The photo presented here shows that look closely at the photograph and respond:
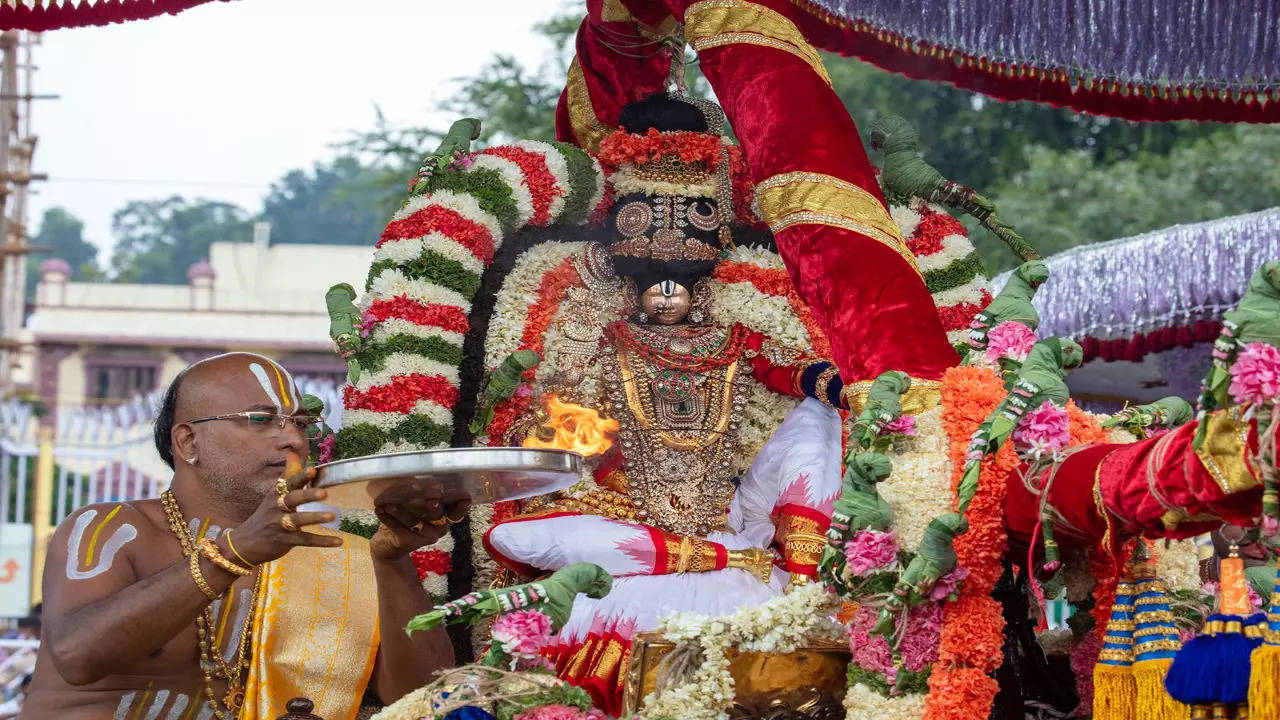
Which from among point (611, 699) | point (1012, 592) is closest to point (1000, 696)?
point (1012, 592)

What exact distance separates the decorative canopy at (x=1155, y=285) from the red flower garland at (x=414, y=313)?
3.65 meters

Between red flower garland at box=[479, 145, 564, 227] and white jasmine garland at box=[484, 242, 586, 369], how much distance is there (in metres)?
0.16

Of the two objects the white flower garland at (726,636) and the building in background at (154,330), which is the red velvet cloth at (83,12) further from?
the building in background at (154,330)

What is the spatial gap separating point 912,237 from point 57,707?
2.85 metres

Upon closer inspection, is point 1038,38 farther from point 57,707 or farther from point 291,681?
point 57,707

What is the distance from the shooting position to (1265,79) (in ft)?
14.8

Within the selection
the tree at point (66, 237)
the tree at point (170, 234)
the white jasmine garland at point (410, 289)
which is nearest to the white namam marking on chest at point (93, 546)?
the white jasmine garland at point (410, 289)

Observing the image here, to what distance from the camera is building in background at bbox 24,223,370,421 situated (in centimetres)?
2352

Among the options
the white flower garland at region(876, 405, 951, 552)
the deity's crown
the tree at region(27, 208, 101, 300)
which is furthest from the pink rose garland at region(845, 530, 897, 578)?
the tree at region(27, 208, 101, 300)

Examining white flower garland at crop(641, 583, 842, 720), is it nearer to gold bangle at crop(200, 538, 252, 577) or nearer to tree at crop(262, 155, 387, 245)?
gold bangle at crop(200, 538, 252, 577)

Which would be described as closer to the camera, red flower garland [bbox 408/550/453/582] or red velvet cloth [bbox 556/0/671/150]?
red flower garland [bbox 408/550/453/582]

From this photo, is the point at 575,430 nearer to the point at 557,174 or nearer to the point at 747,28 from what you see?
the point at 557,174

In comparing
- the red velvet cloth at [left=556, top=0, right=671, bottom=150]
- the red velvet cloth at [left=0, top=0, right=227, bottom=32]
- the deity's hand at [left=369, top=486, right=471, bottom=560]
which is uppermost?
the red velvet cloth at [left=556, top=0, right=671, bottom=150]

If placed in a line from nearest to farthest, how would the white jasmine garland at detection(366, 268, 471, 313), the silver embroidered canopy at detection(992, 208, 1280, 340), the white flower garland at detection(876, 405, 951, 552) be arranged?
the white flower garland at detection(876, 405, 951, 552), the white jasmine garland at detection(366, 268, 471, 313), the silver embroidered canopy at detection(992, 208, 1280, 340)
